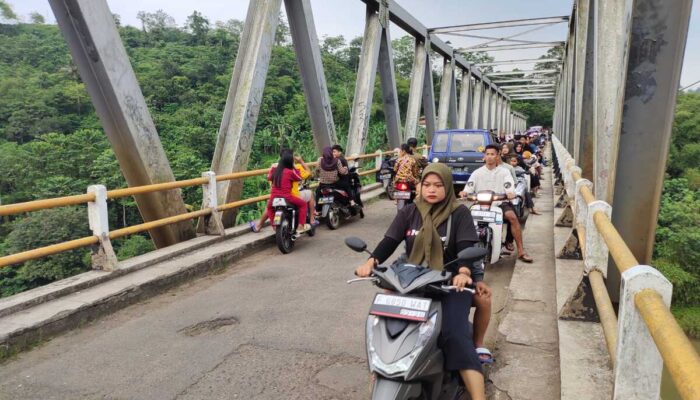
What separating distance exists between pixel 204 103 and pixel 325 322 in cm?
2995

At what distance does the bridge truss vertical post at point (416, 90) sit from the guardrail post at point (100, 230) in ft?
42.3

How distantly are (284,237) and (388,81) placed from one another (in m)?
8.76

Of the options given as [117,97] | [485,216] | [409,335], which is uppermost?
[117,97]

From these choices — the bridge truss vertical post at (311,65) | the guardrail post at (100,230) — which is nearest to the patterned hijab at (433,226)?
the guardrail post at (100,230)

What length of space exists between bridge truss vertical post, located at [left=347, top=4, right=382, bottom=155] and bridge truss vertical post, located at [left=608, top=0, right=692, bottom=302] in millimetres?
9574

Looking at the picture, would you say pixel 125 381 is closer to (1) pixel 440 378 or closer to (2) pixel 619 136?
(1) pixel 440 378

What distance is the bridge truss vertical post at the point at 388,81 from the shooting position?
13.5m

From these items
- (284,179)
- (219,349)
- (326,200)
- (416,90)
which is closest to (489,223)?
(284,179)

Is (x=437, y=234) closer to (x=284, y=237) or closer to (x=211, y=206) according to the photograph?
(x=284, y=237)

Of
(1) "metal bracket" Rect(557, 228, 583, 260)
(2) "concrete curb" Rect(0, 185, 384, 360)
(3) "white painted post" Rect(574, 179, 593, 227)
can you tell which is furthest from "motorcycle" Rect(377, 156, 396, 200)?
(3) "white painted post" Rect(574, 179, 593, 227)

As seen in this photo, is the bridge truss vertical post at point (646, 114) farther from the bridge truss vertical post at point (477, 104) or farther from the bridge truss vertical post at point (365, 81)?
the bridge truss vertical post at point (477, 104)

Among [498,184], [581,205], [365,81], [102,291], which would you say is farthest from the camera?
[365,81]

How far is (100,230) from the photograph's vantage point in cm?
523

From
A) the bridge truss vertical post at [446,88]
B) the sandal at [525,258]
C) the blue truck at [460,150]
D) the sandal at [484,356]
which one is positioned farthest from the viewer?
the bridge truss vertical post at [446,88]
